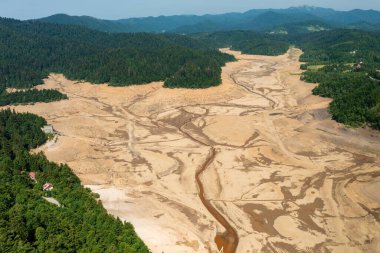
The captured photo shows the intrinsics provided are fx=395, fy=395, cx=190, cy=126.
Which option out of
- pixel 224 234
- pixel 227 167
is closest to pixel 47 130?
pixel 227 167

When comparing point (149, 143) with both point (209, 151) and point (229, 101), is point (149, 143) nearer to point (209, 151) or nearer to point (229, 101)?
point (209, 151)

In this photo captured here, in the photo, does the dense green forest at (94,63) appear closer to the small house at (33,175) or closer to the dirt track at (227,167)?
the dirt track at (227,167)

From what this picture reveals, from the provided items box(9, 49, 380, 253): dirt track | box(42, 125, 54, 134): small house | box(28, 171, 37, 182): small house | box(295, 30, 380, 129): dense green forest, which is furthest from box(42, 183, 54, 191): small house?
box(295, 30, 380, 129): dense green forest

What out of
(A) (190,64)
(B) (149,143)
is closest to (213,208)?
(B) (149,143)

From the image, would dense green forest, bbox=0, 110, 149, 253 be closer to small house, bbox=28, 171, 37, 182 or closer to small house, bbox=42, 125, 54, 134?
small house, bbox=28, 171, 37, 182

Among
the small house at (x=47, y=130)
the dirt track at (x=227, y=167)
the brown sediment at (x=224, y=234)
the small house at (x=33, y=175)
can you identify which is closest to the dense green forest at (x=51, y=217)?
the small house at (x=33, y=175)

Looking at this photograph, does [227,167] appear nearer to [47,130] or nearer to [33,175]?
[33,175]
